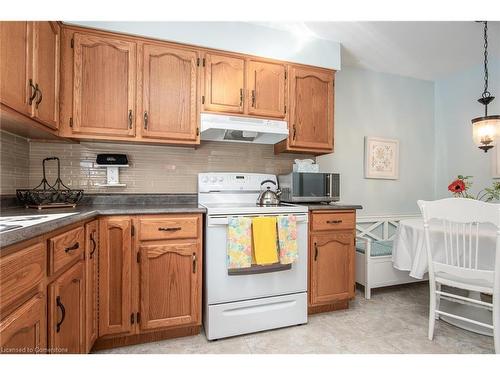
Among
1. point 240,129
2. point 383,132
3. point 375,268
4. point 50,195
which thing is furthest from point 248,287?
point 383,132

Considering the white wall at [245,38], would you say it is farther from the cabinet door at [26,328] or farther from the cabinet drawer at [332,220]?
the cabinet door at [26,328]

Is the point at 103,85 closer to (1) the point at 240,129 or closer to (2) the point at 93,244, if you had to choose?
(1) the point at 240,129

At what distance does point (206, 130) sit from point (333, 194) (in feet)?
4.23

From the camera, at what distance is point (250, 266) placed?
1.80 metres

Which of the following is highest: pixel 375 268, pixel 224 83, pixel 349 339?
pixel 224 83

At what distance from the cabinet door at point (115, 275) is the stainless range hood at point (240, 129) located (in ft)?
3.14

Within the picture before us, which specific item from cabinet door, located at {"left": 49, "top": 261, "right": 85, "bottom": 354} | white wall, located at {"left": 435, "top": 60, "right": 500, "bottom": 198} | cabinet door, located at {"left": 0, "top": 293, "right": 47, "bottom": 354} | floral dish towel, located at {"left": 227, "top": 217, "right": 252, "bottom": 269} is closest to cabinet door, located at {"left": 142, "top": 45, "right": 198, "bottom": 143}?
floral dish towel, located at {"left": 227, "top": 217, "right": 252, "bottom": 269}

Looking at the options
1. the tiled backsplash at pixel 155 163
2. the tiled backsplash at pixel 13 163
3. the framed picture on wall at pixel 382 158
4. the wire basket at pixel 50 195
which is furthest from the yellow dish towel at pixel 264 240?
the framed picture on wall at pixel 382 158

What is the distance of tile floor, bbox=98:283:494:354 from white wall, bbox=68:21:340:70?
2250 millimetres

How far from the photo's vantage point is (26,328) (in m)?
0.82

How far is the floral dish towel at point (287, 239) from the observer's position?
1877 millimetres

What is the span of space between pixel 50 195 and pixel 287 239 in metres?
1.73

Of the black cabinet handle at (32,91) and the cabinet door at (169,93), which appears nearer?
the black cabinet handle at (32,91)

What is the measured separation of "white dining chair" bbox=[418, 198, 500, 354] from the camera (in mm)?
1520
